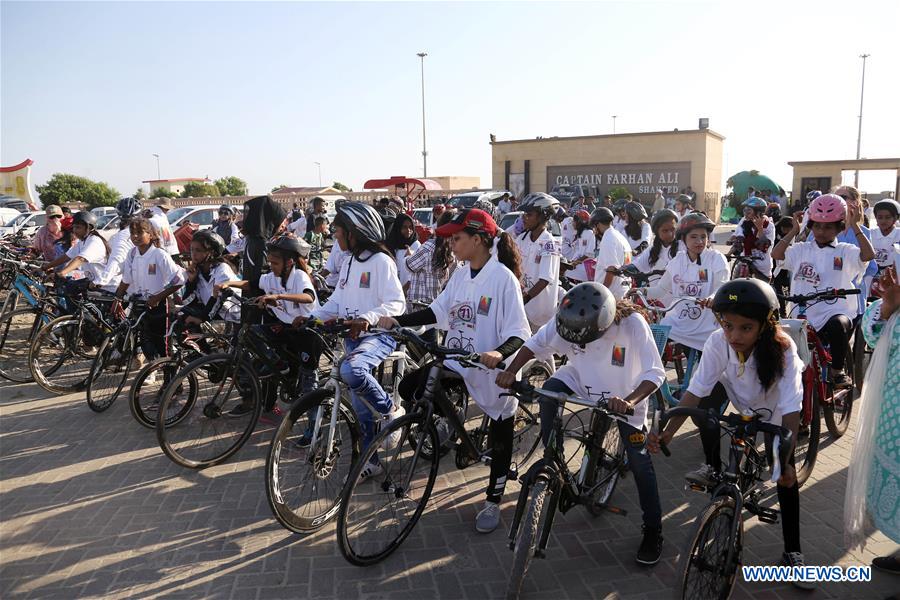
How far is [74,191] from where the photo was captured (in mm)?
40438

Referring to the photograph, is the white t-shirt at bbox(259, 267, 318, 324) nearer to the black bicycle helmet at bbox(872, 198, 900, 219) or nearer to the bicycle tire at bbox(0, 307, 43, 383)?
the bicycle tire at bbox(0, 307, 43, 383)

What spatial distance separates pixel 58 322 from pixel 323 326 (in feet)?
13.3

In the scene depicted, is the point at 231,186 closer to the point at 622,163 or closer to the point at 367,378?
the point at 622,163

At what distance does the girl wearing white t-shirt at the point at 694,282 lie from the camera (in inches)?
204

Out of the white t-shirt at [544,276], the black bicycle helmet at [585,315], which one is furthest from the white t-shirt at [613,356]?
the white t-shirt at [544,276]

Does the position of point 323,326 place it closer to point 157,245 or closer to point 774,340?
point 774,340

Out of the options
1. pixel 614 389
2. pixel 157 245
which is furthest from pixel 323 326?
pixel 157 245

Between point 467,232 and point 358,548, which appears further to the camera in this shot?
point 467,232

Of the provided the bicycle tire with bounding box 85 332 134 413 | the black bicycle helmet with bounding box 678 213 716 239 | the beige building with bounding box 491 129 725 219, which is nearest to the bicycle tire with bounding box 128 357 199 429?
the bicycle tire with bounding box 85 332 134 413

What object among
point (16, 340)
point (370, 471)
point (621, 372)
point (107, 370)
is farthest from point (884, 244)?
point (16, 340)

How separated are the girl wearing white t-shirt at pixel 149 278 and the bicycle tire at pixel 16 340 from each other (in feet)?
4.69

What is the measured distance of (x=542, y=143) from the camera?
145 feet

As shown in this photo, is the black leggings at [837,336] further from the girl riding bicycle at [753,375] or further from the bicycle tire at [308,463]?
the bicycle tire at [308,463]

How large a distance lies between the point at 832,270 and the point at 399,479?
4.26 m
